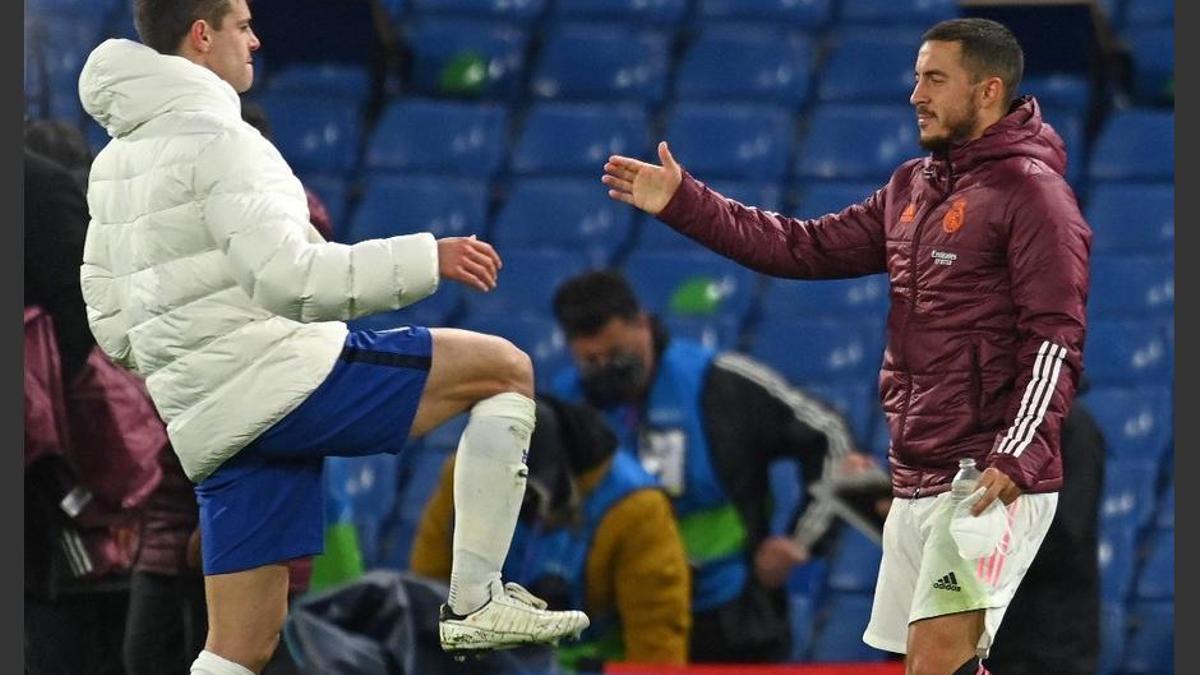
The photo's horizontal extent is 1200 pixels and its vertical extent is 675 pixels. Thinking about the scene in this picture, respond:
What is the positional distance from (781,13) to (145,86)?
6.01 m

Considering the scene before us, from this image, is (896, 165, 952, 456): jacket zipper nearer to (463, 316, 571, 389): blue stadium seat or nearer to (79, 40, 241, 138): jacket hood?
(79, 40, 241, 138): jacket hood

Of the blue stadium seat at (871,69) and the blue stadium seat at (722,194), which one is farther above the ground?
the blue stadium seat at (871,69)

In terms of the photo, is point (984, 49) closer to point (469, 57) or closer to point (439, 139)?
point (439, 139)

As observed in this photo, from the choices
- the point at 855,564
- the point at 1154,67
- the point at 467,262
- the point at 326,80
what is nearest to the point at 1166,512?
the point at 855,564

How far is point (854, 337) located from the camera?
871cm

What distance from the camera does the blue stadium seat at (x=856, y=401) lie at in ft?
27.7

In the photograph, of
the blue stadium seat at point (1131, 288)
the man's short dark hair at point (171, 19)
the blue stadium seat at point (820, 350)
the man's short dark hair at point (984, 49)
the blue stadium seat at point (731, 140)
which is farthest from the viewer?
the blue stadium seat at point (731, 140)

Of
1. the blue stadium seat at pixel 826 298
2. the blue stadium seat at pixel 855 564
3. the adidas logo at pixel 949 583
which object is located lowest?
the blue stadium seat at pixel 855 564

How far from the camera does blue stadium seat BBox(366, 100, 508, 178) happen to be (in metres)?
9.65

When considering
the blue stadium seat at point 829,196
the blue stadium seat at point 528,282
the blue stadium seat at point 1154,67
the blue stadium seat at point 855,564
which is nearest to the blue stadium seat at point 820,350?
the blue stadium seat at point 829,196

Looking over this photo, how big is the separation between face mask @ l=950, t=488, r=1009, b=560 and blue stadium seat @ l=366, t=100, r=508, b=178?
5.43 m

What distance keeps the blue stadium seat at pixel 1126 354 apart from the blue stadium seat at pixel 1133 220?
16.8 inches

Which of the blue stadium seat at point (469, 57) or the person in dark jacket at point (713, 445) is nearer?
the person in dark jacket at point (713, 445)

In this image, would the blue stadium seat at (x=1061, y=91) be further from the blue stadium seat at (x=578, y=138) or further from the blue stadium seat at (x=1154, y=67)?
the blue stadium seat at (x=578, y=138)
